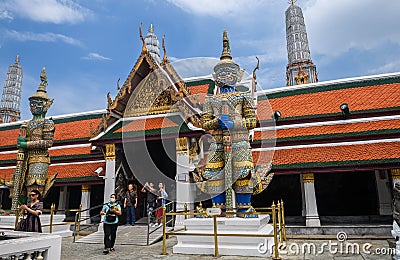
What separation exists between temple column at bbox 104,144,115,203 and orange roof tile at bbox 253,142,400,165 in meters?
5.20

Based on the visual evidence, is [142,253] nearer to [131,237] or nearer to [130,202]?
[131,237]

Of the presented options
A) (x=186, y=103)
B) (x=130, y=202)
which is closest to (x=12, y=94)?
(x=130, y=202)

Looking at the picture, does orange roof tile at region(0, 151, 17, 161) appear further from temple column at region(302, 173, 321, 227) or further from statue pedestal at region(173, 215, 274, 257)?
temple column at region(302, 173, 321, 227)

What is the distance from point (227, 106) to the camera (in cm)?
686

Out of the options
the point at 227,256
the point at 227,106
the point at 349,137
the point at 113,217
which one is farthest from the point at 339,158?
the point at 113,217

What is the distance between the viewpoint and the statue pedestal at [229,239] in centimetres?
574

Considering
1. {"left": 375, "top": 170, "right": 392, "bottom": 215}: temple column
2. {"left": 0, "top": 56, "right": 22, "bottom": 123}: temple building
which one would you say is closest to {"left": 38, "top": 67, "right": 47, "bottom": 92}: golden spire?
{"left": 375, "top": 170, "right": 392, "bottom": 215}: temple column

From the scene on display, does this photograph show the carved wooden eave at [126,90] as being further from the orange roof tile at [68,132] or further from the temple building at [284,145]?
the orange roof tile at [68,132]

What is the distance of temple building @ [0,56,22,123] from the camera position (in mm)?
48688

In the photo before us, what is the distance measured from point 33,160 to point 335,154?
1033 cm

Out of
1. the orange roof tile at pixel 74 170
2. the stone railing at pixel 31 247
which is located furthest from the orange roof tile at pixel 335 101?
the stone railing at pixel 31 247

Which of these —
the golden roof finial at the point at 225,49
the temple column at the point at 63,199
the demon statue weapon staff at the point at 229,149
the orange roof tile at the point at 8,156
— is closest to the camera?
the demon statue weapon staff at the point at 229,149

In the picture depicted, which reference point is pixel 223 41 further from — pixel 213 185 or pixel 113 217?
pixel 113 217

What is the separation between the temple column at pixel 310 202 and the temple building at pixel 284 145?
0.03 m
